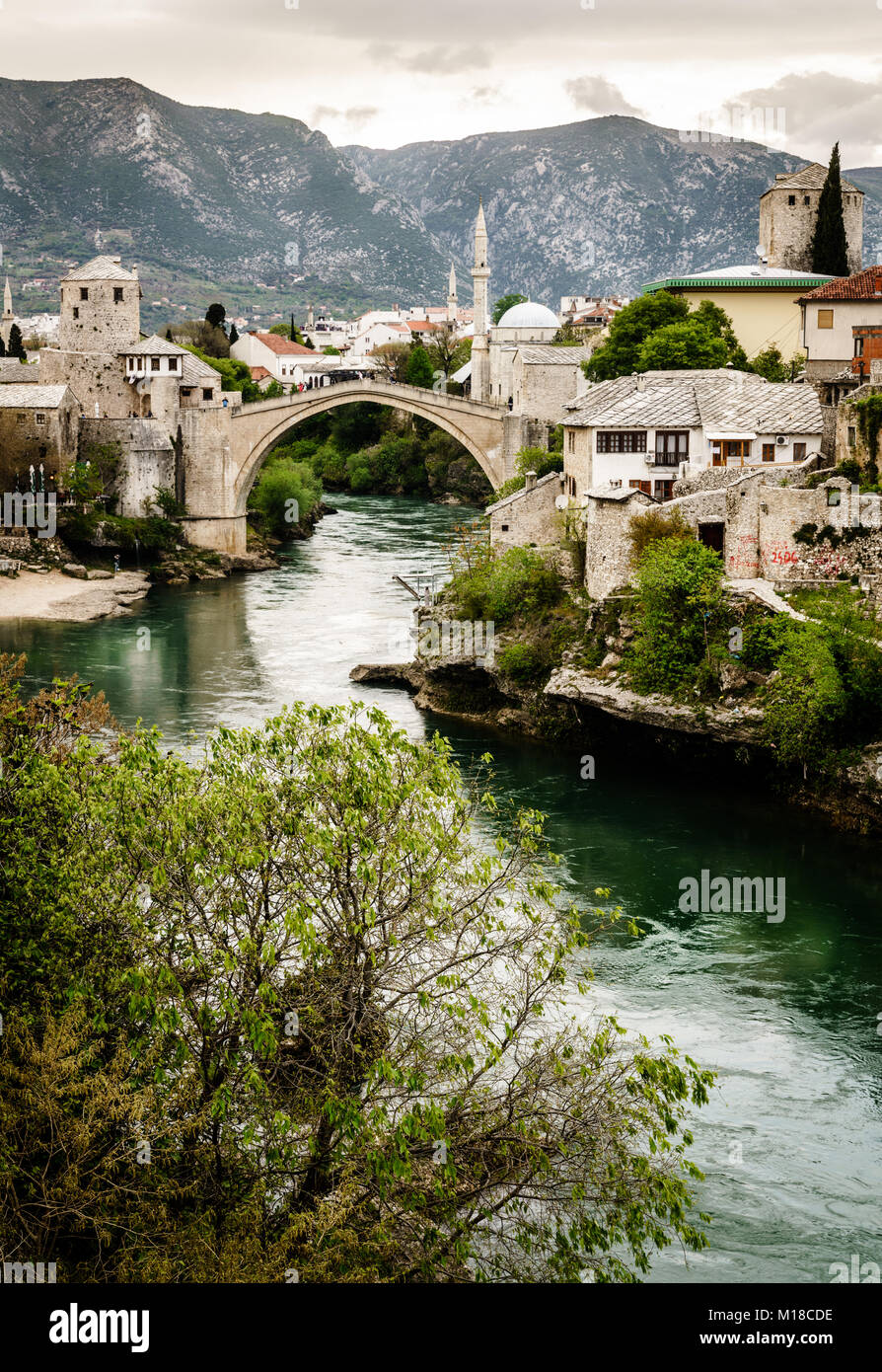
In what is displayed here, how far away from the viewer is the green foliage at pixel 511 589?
120 feet

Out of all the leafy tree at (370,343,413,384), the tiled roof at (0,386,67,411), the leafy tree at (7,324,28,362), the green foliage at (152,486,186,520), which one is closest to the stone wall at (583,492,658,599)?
the tiled roof at (0,386,67,411)

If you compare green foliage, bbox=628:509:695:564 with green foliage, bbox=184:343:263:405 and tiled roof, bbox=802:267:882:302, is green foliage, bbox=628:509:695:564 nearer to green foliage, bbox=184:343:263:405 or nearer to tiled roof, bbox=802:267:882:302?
tiled roof, bbox=802:267:882:302

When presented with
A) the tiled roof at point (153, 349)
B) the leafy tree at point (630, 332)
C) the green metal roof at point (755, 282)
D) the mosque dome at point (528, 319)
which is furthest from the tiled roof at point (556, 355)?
the mosque dome at point (528, 319)

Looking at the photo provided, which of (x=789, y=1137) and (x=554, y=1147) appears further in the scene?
(x=789, y=1137)

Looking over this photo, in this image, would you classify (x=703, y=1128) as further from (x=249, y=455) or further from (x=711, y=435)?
(x=249, y=455)

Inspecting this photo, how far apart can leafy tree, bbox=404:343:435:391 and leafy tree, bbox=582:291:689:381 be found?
145 feet

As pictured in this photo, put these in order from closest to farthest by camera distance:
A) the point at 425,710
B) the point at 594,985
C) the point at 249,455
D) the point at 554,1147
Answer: the point at 554,1147 < the point at 594,985 < the point at 425,710 < the point at 249,455

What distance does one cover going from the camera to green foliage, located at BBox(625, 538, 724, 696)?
31.2m

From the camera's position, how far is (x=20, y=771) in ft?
51.9

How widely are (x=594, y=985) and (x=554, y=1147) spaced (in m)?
7.20

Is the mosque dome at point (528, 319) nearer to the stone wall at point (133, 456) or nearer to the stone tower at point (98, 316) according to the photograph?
the stone tower at point (98, 316)

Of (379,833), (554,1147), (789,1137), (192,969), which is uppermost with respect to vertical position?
(379,833)

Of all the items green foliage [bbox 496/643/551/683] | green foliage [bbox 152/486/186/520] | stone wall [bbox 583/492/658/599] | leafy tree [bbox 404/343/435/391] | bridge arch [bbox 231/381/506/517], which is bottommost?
green foliage [bbox 496/643/551/683]

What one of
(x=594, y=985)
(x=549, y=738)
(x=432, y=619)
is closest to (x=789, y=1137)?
(x=594, y=985)
